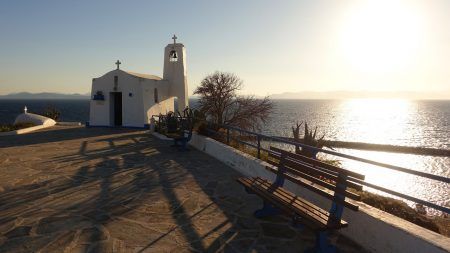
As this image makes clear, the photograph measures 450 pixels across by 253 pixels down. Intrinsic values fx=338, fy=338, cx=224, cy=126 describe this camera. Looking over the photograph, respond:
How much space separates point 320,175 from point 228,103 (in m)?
29.9

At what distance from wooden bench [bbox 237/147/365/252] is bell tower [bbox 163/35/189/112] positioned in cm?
1759

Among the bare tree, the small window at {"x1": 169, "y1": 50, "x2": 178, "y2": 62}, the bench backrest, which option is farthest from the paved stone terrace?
the bare tree

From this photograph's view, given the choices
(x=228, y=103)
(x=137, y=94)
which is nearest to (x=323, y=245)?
(x=137, y=94)

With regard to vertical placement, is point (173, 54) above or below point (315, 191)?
above

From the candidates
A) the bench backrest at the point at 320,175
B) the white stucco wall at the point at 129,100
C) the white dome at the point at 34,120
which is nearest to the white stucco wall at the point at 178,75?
the white stucco wall at the point at 129,100

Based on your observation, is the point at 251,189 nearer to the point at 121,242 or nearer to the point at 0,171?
the point at 121,242

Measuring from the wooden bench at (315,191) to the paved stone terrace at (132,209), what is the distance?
0.45 metres

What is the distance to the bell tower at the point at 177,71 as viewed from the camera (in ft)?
76.8

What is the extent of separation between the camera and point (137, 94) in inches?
832

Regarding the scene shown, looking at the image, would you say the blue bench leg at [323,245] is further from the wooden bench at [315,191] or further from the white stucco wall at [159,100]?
the white stucco wall at [159,100]

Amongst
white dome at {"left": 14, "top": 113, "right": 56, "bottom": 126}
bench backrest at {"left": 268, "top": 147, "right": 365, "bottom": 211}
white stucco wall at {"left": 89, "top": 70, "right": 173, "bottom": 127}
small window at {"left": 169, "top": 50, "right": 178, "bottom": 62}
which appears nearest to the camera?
bench backrest at {"left": 268, "top": 147, "right": 365, "bottom": 211}

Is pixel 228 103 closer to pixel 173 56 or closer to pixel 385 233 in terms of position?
pixel 173 56

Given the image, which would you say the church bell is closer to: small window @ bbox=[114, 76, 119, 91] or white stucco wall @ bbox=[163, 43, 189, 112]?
white stucco wall @ bbox=[163, 43, 189, 112]

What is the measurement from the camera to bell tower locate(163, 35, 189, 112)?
→ 76.8ft
